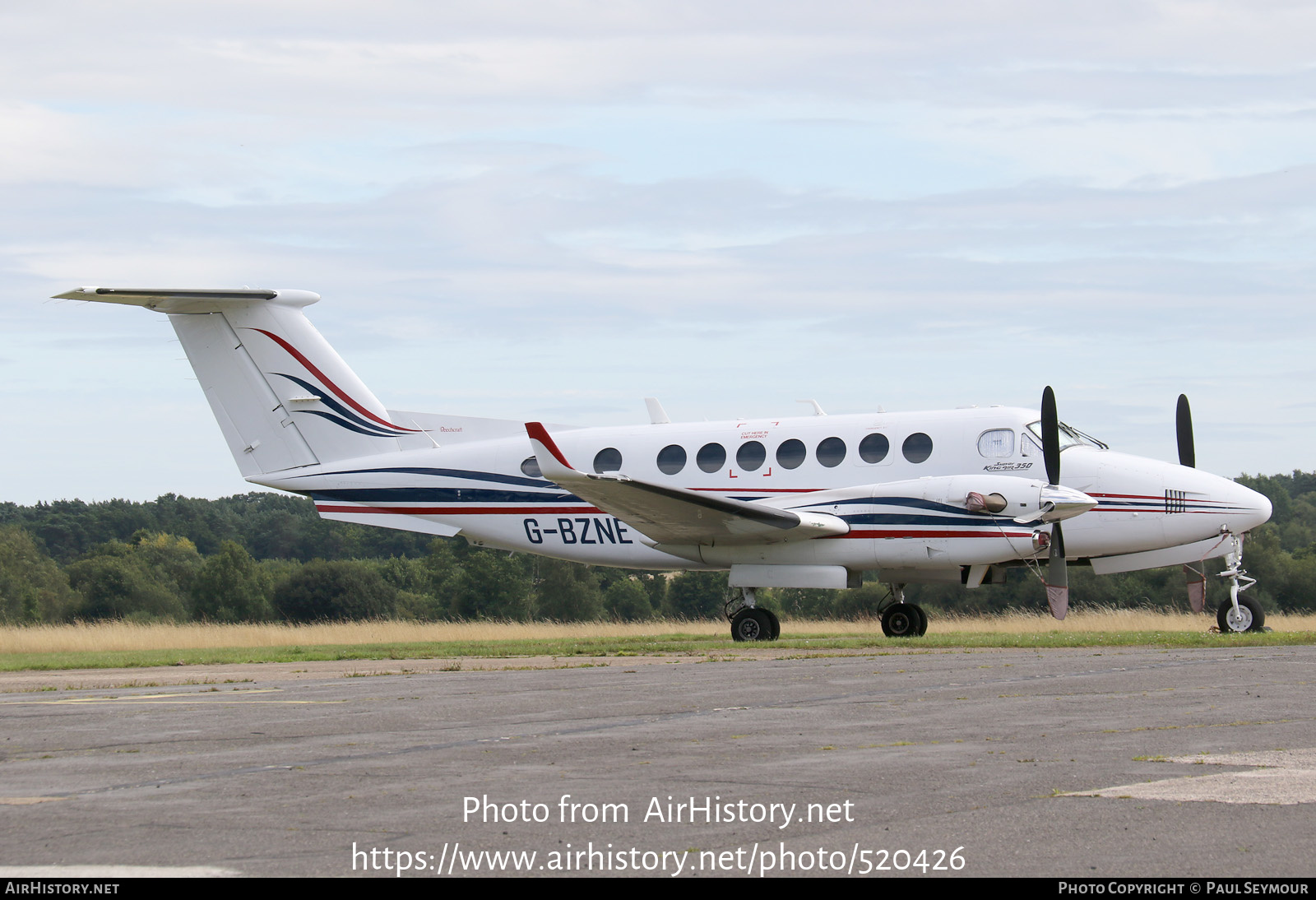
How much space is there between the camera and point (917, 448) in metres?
20.7

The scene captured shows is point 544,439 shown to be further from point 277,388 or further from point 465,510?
point 277,388

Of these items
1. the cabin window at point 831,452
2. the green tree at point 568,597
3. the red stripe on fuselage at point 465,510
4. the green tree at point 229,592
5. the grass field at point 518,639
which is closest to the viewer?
the grass field at point 518,639

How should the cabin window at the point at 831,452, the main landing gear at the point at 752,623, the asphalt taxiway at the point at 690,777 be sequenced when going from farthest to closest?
the cabin window at the point at 831,452 < the main landing gear at the point at 752,623 < the asphalt taxiway at the point at 690,777

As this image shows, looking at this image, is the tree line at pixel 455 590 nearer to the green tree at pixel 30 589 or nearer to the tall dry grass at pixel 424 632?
the green tree at pixel 30 589

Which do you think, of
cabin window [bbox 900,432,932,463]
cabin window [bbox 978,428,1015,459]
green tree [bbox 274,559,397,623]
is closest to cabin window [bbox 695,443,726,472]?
cabin window [bbox 900,432,932,463]

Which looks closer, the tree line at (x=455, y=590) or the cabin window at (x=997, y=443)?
the cabin window at (x=997, y=443)

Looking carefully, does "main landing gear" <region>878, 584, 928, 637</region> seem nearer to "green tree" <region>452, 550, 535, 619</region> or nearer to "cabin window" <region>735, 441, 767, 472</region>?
"cabin window" <region>735, 441, 767, 472</region>

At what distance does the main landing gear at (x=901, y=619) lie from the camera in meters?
21.7

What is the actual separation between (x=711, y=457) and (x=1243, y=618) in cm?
860

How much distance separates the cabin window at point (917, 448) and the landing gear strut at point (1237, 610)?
4.68m

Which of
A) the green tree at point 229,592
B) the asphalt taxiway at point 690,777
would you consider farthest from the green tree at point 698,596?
the asphalt taxiway at point 690,777

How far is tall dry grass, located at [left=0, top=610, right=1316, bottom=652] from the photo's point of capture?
25359 mm

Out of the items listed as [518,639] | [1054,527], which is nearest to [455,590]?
[518,639]

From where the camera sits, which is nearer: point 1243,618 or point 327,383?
point 1243,618
